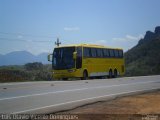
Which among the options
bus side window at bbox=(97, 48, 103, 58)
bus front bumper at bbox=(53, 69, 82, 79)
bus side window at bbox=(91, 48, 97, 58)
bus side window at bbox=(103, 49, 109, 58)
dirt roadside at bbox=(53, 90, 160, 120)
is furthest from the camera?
bus side window at bbox=(103, 49, 109, 58)

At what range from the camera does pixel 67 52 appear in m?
38.3

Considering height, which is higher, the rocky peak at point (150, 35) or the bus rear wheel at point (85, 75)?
the rocky peak at point (150, 35)

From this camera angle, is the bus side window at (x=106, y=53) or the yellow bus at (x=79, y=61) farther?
the bus side window at (x=106, y=53)

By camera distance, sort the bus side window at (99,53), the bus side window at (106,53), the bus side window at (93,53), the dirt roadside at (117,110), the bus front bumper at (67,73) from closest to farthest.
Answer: the dirt roadside at (117,110) → the bus front bumper at (67,73) → the bus side window at (93,53) → the bus side window at (99,53) → the bus side window at (106,53)

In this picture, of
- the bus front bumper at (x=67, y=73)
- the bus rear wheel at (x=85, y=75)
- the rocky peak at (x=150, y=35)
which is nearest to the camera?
the bus front bumper at (x=67, y=73)

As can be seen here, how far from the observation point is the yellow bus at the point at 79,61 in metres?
37.9

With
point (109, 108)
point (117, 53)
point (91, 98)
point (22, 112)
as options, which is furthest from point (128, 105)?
point (117, 53)

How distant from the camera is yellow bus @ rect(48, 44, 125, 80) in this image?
37906 millimetres

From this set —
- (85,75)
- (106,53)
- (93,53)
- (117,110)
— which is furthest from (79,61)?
(117,110)

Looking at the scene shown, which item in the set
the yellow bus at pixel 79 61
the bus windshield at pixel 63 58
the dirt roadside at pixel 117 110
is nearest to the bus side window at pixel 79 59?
the yellow bus at pixel 79 61

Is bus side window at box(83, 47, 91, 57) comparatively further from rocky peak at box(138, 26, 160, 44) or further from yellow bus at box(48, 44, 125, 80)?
rocky peak at box(138, 26, 160, 44)

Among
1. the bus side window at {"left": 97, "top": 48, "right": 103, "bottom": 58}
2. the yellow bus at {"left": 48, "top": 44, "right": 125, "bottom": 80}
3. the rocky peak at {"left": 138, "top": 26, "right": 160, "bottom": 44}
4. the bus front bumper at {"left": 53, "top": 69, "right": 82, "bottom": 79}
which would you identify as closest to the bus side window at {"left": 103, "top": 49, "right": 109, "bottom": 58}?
the yellow bus at {"left": 48, "top": 44, "right": 125, "bottom": 80}

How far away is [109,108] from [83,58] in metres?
24.0

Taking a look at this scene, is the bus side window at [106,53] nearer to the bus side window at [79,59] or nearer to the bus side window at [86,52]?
the bus side window at [86,52]
